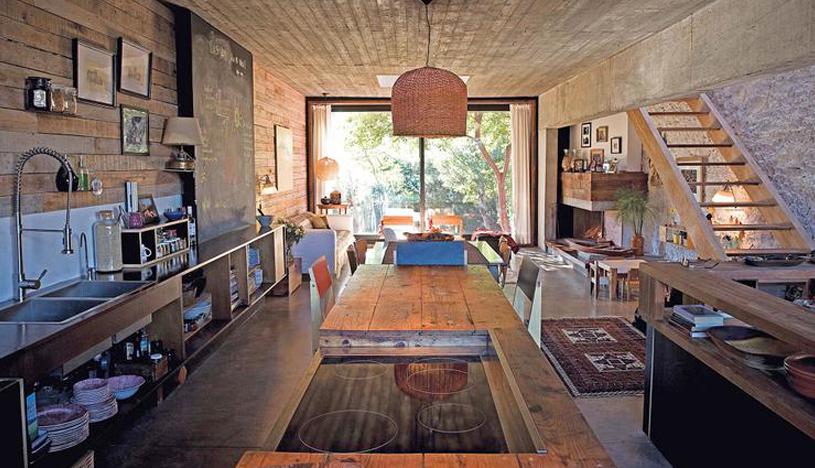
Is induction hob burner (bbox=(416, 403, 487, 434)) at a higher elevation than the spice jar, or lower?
lower

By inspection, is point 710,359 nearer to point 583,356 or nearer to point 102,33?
point 583,356

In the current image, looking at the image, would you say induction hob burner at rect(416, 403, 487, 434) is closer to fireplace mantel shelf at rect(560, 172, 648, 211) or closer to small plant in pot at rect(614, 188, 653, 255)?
small plant in pot at rect(614, 188, 653, 255)

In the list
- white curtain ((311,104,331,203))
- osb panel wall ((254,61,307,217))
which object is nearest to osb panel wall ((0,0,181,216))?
osb panel wall ((254,61,307,217))

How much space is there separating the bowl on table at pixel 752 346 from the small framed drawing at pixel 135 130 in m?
3.67

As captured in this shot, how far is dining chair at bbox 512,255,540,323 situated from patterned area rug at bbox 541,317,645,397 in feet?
2.23

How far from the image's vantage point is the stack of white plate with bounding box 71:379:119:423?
3.12 m

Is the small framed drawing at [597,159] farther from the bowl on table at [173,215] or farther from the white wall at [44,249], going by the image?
the white wall at [44,249]

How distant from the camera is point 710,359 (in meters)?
2.78

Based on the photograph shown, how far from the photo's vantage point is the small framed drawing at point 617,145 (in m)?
9.16

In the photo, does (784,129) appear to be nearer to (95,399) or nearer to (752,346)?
(752,346)

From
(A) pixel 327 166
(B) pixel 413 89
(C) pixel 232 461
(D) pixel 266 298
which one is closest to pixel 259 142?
(D) pixel 266 298

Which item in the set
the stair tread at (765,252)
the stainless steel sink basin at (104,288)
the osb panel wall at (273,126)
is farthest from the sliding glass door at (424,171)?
the stainless steel sink basin at (104,288)

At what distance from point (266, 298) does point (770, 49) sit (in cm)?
515

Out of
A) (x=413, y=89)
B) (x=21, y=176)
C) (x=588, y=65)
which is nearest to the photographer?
(x=21, y=176)
